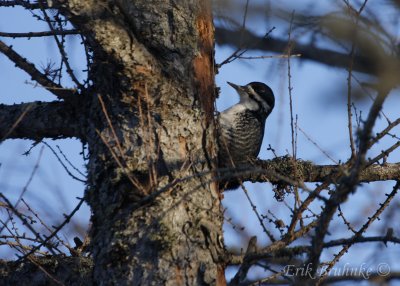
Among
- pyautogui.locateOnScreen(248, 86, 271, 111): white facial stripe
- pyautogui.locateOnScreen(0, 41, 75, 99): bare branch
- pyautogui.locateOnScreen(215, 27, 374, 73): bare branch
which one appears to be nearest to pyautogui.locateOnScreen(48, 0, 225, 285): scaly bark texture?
pyautogui.locateOnScreen(0, 41, 75, 99): bare branch

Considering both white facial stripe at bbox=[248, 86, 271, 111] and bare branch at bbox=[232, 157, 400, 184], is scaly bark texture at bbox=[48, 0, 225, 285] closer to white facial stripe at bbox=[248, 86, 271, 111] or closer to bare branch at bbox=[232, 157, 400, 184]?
bare branch at bbox=[232, 157, 400, 184]

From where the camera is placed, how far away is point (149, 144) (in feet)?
11.7

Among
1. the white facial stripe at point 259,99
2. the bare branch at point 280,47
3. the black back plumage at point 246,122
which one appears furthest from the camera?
the white facial stripe at point 259,99

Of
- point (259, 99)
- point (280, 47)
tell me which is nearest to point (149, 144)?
point (280, 47)

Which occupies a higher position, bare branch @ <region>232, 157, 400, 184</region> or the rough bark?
bare branch @ <region>232, 157, 400, 184</region>

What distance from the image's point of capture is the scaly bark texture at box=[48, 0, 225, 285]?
337 centimetres

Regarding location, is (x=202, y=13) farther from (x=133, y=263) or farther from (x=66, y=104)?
(x=133, y=263)

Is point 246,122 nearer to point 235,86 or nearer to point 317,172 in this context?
point 235,86

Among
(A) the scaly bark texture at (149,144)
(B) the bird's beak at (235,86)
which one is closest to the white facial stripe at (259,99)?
(B) the bird's beak at (235,86)

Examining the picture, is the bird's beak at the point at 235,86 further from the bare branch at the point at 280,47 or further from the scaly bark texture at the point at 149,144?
the scaly bark texture at the point at 149,144

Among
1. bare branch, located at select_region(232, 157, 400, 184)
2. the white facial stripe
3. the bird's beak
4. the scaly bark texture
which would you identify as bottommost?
the scaly bark texture

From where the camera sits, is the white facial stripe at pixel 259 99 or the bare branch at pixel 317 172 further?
the white facial stripe at pixel 259 99

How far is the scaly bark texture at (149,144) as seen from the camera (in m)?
3.37

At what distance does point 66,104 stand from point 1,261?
50.4 inches
